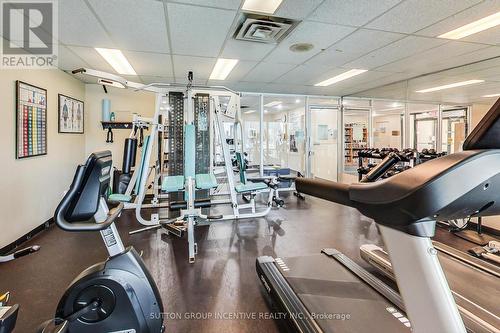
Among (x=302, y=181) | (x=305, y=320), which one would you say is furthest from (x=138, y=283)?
(x=302, y=181)

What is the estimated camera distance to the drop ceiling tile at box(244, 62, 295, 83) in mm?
4141

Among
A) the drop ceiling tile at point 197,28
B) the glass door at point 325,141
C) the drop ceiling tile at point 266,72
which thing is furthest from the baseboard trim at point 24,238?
the glass door at point 325,141

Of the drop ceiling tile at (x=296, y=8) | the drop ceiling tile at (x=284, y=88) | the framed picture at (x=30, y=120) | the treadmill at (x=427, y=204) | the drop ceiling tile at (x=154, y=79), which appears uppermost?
the drop ceiling tile at (x=284, y=88)

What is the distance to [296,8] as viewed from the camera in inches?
92.3

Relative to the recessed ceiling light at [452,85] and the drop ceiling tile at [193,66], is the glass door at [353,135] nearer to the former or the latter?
the recessed ceiling light at [452,85]

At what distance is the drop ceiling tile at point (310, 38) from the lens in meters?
2.74

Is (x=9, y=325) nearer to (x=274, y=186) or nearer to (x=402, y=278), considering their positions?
(x=402, y=278)

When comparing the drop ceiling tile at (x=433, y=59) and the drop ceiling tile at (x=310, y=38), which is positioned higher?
the drop ceiling tile at (x=433, y=59)

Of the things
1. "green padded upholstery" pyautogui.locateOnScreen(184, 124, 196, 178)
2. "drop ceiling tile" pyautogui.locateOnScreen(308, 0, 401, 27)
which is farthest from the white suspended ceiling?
"green padded upholstery" pyautogui.locateOnScreen(184, 124, 196, 178)

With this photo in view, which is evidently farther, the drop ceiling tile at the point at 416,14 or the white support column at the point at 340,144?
the white support column at the point at 340,144

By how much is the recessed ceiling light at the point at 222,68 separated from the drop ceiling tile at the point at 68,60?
1.92 meters

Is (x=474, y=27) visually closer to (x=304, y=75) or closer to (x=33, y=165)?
(x=304, y=75)

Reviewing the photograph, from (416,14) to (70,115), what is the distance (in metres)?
5.15

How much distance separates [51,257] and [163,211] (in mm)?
2018
